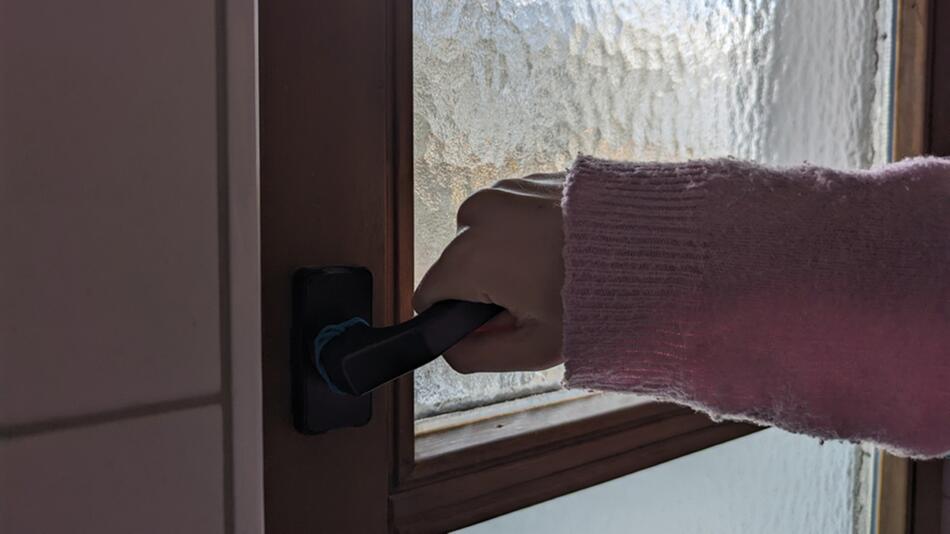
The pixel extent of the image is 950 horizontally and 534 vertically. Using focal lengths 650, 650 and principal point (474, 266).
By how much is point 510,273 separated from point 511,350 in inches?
1.8

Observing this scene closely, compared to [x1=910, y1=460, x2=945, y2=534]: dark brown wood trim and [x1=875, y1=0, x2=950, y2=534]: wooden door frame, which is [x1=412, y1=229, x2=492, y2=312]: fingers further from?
[x1=910, y1=460, x2=945, y2=534]: dark brown wood trim

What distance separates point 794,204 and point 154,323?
314 mm

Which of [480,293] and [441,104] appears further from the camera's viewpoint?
[441,104]

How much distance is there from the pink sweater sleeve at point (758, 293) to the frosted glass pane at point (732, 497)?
26cm

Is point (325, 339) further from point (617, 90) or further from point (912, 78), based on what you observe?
point (912, 78)

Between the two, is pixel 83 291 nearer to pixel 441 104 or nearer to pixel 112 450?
pixel 112 450

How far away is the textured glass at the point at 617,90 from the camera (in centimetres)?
47

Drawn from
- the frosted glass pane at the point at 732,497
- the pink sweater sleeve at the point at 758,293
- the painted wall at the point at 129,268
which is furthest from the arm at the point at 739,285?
the frosted glass pane at the point at 732,497

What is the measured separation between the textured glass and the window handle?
10 centimetres

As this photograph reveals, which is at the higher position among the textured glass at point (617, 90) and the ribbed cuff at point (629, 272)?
the textured glass at point (617, 90)

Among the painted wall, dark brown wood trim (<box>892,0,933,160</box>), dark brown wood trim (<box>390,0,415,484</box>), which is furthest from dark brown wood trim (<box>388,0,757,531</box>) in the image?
dark brown wood trim (<box>892,0,933,160</box>)

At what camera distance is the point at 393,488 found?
0.42 meters

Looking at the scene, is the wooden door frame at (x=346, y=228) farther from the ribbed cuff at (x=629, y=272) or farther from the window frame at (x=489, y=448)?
the ribbed cuff at (x=629, y=272)

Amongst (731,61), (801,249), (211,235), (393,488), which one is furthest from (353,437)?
(731,61)
